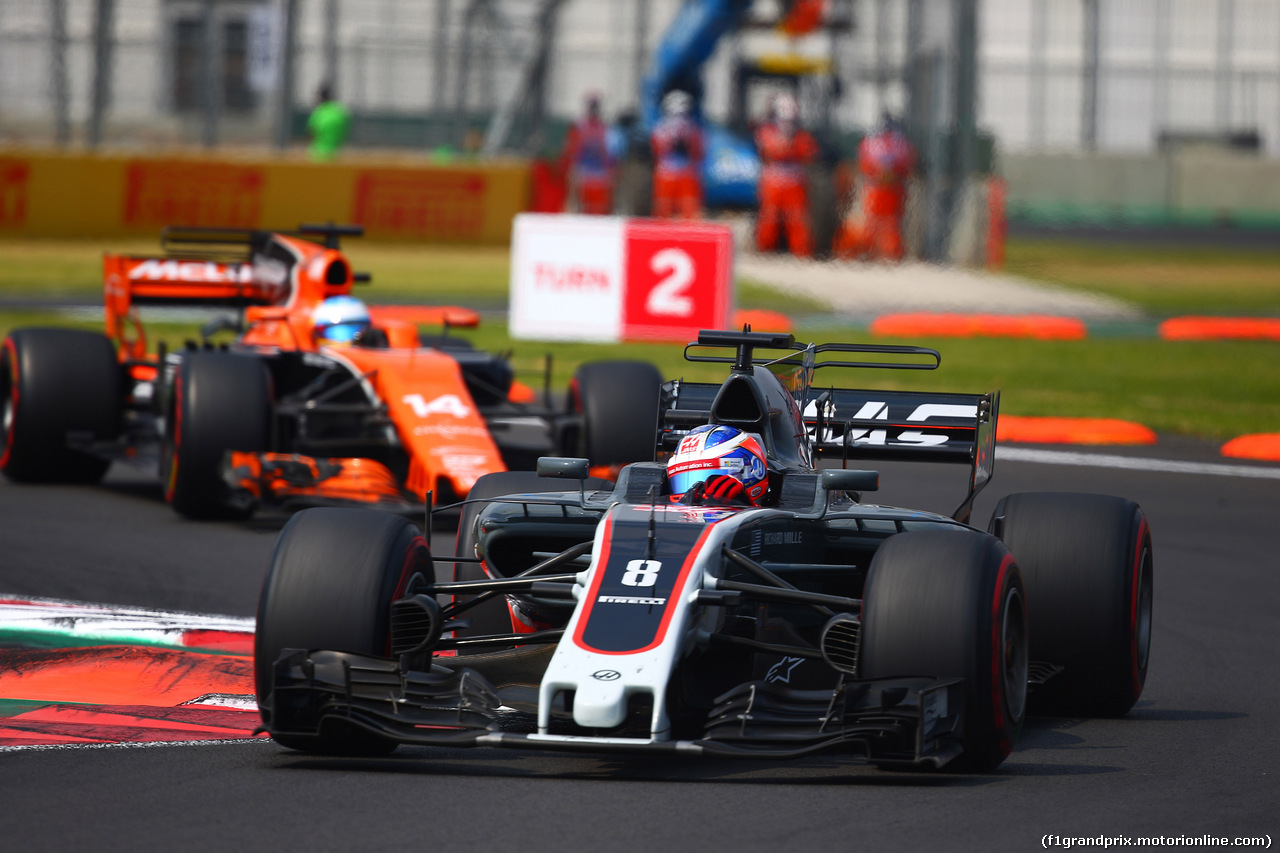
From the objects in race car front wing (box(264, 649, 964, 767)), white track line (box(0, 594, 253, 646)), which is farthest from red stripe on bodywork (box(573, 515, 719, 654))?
white track line (box(0, 594, 253, 646))

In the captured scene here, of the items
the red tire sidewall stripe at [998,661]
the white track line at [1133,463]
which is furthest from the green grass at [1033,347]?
the red tire sidewall stripe at [998,661]

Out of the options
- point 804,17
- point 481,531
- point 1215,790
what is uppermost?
point 804,17

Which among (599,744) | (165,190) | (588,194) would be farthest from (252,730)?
(588,194)

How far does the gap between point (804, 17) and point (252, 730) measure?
29.1 meters

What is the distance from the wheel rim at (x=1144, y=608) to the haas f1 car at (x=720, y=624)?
3 centimetres

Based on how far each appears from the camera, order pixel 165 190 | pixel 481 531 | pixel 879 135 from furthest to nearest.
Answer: pixel 879 135
pixel 165 190
pixel 481 531

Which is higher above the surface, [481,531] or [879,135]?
[879,135]

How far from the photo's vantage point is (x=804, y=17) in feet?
111

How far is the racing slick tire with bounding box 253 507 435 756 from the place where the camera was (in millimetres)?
5711

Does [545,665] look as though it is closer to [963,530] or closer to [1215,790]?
[963,530]

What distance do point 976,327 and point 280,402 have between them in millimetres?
11838

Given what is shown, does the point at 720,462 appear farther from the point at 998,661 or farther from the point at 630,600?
the point at 998,661

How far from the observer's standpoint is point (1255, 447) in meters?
14.3

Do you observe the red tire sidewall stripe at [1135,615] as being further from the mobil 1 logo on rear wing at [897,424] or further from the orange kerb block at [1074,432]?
the orange kerb block at [1074,432]
